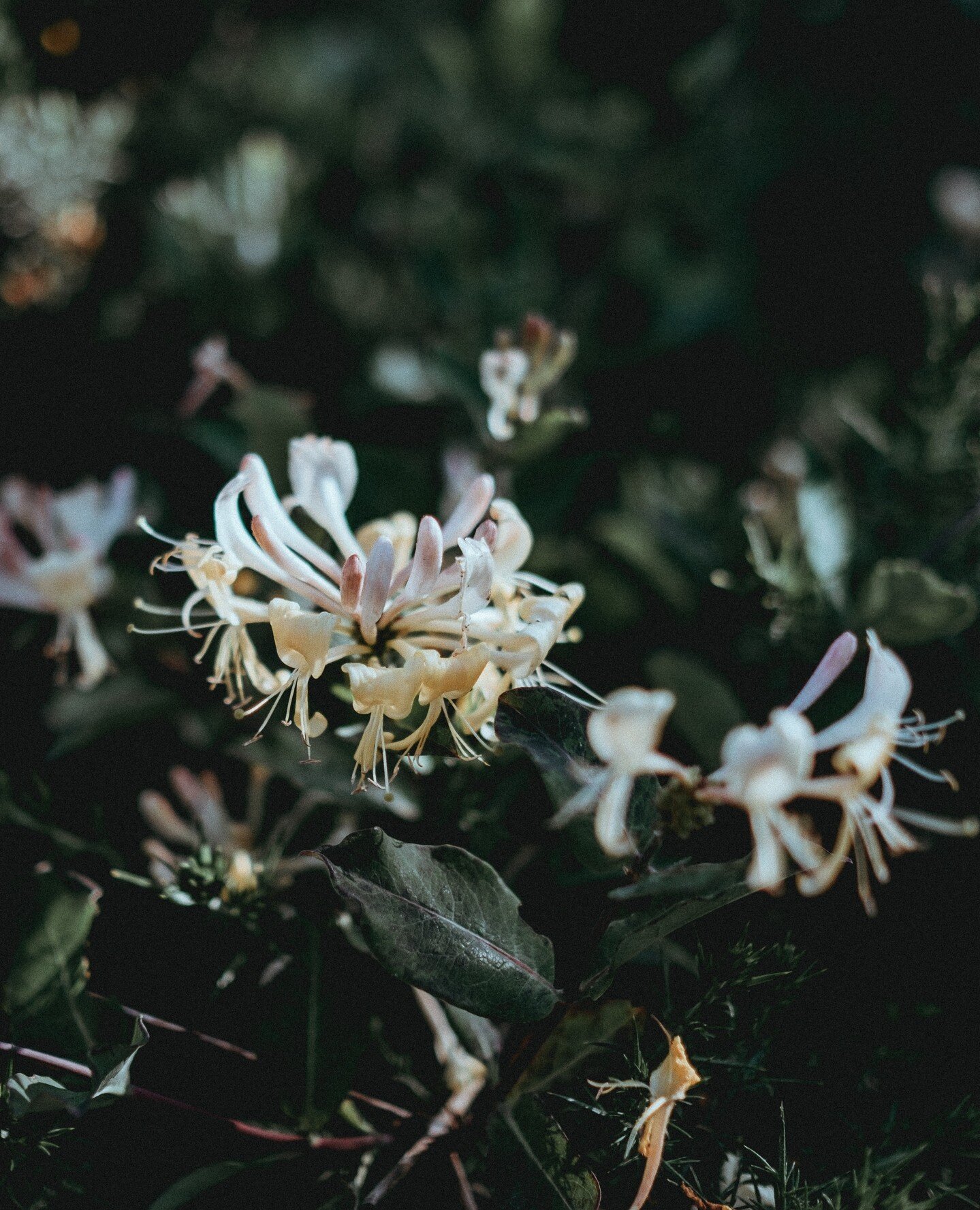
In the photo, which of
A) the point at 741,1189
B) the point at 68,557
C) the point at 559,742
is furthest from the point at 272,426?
the point at 741,1189

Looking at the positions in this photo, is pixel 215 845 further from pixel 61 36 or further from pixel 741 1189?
pixel 61 36

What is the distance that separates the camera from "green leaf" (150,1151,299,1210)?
1.68 ft

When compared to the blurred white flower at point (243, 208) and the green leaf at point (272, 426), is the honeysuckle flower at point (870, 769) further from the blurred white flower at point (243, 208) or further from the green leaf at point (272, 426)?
the blurred white flower at point (243, 208)

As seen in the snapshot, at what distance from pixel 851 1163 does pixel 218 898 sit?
17.0 inches

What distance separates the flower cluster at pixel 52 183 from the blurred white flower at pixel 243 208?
96 millimetres

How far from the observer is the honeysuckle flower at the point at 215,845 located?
1.88 feet

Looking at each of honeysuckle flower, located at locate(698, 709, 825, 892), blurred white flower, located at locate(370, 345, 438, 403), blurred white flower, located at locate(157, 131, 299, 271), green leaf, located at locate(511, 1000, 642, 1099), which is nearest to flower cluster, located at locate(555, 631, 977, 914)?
honeysuckle flower, located at locate(698, 709, 825, 892)

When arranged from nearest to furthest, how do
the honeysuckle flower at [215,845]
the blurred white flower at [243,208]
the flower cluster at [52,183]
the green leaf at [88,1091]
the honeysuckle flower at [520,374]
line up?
the green leaf at [88,1091]
the honeysuckle flower at [215,845]
the honeysuckle flower at [520,374]
the flower cluster at [52,183]
the blurred white flower at [243,208]

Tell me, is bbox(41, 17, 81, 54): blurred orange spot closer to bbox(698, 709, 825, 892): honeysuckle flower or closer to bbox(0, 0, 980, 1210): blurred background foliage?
bbox(0, 0, 980, 1210): blurred background foliage

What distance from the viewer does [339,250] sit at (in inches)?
55.0

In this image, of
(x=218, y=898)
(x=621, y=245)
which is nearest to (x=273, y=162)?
(x=621, y=245)

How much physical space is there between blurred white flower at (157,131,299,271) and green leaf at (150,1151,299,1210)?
102 cm

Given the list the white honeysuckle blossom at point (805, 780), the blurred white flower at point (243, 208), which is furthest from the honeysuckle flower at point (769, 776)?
the blurred white flower at point (243, 208)

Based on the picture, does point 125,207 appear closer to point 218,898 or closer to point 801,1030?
point 218,898
